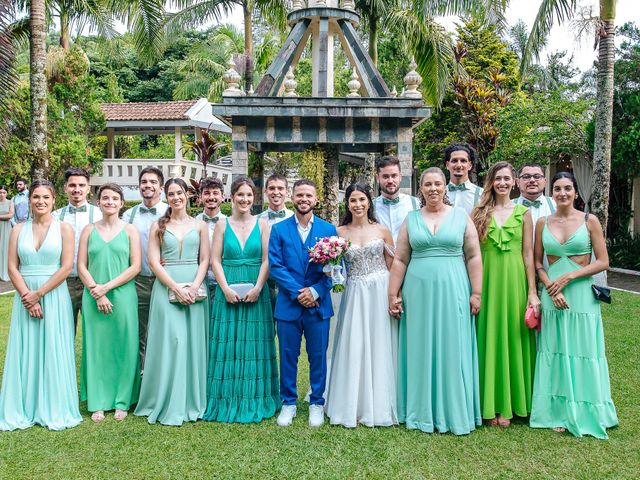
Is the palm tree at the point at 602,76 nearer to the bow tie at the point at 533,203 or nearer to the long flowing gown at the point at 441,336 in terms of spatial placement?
the bow tie at the point at 533,203

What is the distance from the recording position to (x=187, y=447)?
439cm

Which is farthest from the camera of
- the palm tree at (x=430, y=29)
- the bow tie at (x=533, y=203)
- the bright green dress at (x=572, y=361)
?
the palm tree at (x=430, y=29)

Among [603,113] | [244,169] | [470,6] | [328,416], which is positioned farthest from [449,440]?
[470,6]

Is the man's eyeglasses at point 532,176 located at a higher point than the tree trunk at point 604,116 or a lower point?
lower

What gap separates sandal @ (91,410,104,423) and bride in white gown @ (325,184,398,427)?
1.96m

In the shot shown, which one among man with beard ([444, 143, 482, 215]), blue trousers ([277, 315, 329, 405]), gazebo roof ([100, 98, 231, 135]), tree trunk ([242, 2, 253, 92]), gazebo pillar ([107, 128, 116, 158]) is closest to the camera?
blue trousers ([277, 315, 329, 405])

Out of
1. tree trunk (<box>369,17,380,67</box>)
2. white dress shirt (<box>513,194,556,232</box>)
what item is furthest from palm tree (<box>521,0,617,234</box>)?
white dress shirt (<box>513,194,556,232</box>)

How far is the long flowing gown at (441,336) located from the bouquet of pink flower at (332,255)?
589mm

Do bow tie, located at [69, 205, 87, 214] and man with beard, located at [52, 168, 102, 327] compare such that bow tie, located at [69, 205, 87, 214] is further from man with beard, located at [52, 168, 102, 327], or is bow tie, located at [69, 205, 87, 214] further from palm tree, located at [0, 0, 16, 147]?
palm tree, located at [0, 0, 16, 147]

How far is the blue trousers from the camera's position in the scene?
4.83 meters

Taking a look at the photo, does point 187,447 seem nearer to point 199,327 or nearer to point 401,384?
point 199,327

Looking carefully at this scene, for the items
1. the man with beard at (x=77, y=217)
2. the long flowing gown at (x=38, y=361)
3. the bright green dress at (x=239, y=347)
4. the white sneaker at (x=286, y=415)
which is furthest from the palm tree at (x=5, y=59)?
the white sneaker at (x=286, y=415)

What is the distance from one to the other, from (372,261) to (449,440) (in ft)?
5.05

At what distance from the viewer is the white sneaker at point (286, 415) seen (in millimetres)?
4793
